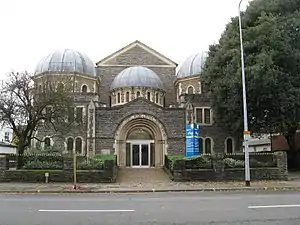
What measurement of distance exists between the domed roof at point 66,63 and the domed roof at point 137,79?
494 cm

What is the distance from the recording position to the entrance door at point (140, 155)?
130 feet

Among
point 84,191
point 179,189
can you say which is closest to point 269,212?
point 179,189

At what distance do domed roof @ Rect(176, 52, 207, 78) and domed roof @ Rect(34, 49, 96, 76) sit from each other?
10.9 meters

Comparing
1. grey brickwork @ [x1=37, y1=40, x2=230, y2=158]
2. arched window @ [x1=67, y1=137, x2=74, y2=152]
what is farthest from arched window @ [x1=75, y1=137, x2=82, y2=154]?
grey brickwork @ [x1=37, y1=40, x2=230, y2=158]

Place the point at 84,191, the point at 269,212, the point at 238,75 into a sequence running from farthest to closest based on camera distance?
1. the point at 238,75
2. the point at 84,191
3. the point at 269,212

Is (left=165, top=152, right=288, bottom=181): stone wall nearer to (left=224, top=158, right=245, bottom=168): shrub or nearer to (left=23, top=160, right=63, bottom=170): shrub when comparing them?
(left=224, top=158, right=245, bottom=168): shrub

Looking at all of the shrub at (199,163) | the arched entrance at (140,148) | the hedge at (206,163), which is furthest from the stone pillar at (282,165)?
the arched entrance at (140,148)

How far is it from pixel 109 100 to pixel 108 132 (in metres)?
10.8

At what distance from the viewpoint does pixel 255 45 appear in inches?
1153

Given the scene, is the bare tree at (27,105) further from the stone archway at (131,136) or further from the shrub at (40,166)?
the stone archway at (131,136)

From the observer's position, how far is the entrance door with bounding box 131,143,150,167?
130 ft

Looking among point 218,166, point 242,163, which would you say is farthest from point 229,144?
point 218,166

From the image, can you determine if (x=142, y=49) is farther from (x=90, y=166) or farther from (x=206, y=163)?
(x=206, y=163)

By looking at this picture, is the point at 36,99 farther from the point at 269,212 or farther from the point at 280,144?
the point at 280,144
